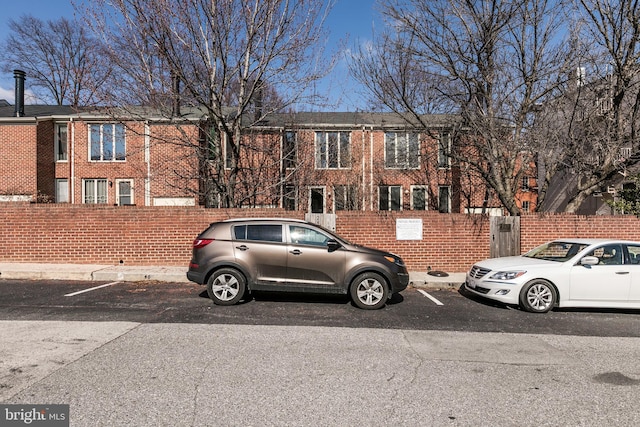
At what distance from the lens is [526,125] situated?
37.2 ft

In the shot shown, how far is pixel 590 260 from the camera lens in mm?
6703

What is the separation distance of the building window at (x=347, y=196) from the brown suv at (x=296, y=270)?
1126 cm

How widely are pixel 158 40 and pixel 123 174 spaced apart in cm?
1141

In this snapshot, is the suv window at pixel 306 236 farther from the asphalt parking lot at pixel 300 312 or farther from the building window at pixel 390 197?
the building window at pixel 390 197

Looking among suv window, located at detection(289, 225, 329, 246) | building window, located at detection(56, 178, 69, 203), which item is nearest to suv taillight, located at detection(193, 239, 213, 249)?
suv window, located at detection(289, 225, 329, 246)

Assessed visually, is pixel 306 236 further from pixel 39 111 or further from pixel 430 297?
pixel 39 111

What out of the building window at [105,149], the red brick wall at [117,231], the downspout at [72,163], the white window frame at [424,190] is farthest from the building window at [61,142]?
the white window frame at [424,190]

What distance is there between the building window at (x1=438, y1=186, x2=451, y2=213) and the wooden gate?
895cm

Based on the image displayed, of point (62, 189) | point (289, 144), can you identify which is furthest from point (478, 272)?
point (62, 189)

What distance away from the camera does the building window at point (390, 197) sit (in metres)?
20.1

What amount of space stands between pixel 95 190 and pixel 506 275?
20.3 m

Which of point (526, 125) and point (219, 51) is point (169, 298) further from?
point (526, 125)

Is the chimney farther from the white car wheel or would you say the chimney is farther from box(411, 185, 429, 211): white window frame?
the white car wheel

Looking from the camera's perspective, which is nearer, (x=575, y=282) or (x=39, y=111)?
(x=575, y=282)
